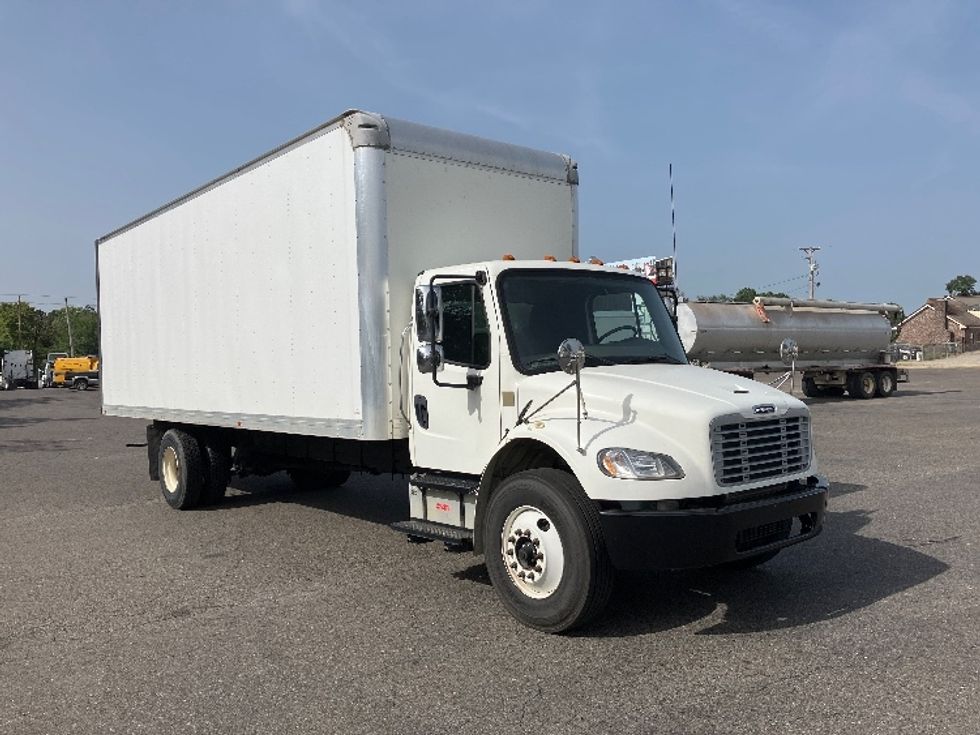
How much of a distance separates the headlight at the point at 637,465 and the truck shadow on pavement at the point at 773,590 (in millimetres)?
1047

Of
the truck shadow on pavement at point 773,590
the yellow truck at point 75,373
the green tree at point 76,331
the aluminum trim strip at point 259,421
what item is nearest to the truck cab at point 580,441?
the truck shadow on pavement at point 773,590

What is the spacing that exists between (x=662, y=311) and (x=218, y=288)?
4.71m

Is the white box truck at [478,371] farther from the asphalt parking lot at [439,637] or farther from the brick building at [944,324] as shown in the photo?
the brick building at [944,324]

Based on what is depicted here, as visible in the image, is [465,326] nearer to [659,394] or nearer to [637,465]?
[659,394]

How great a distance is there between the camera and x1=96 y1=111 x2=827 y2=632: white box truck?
489 cm

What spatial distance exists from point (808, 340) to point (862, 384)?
362 cm

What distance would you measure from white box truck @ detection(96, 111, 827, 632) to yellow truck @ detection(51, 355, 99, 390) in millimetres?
49616

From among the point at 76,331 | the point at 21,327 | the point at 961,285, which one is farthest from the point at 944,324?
the point at 76,331

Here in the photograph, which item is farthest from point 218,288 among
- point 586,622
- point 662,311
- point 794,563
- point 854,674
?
point 854,674

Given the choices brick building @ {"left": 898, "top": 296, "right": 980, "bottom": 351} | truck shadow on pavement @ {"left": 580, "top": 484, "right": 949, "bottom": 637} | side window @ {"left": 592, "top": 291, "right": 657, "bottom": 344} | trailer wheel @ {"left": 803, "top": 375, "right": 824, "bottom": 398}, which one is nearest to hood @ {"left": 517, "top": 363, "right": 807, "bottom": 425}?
side window @ {"left": 592, "top": 291, "right": 657, "bottom": 344}

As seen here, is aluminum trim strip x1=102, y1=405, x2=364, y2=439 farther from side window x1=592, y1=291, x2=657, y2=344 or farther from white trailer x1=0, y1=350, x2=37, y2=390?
white trailer x1=0, y1=350, x2=37, y2=390

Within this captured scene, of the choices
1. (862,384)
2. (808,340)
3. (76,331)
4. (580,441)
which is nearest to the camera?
(580,441)

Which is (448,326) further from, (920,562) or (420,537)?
(920,562)

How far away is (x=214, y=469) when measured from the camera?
988 cm
